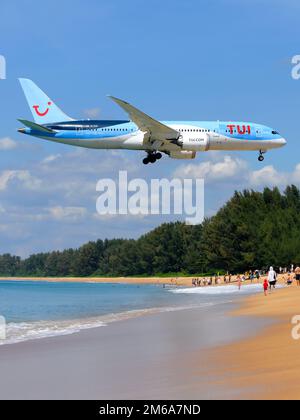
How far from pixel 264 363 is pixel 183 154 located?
3416 cm

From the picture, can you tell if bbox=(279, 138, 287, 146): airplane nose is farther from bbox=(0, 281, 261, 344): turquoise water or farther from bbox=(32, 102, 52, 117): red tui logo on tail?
bbox=(32, 102, 52, 117): red tui logo on tail

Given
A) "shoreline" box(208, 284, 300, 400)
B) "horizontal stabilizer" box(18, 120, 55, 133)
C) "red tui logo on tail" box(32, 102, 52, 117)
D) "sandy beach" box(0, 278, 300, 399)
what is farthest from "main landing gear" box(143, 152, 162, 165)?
"shoreline" box(208, 284, 300, 400)

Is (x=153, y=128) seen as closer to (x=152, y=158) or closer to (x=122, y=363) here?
(x=152, y=158)

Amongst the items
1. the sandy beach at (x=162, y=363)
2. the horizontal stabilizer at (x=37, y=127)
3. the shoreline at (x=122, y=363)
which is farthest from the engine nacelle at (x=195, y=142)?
the sandy beach at (x=162, y=363)

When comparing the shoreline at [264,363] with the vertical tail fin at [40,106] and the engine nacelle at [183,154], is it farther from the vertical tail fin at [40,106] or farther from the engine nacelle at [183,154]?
the vertical tail fin at [40,106]

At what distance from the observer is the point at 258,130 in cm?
5166

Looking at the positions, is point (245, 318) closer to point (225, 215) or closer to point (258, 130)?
point (258, 130)

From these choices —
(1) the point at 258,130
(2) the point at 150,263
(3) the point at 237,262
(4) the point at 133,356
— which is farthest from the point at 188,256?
(4) the point at 133,356

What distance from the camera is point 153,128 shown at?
4878 centimetres

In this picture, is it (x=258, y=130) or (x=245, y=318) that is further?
(x=258, y=130)

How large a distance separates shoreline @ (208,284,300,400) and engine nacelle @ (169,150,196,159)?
26.0 metres

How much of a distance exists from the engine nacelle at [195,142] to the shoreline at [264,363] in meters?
25.9

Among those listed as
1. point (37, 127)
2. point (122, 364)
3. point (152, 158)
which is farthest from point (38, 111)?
point (122, 364)

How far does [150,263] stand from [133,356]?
169m
